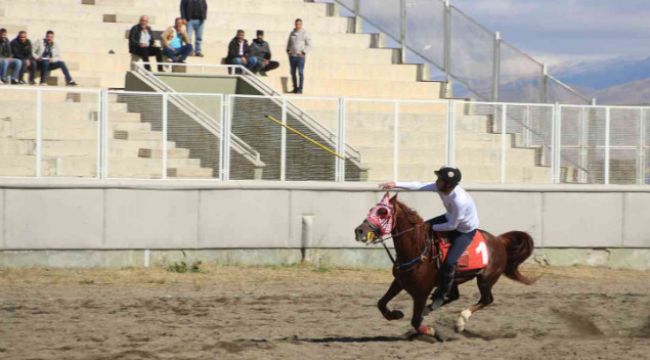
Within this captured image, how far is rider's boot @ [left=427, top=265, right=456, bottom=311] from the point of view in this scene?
Result: 48.9 feet

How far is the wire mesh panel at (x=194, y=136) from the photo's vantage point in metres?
22.0

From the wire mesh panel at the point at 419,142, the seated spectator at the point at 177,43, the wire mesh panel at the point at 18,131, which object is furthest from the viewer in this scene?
the seated spectator at the point at 177,43

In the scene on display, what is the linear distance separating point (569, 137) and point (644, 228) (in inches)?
86.3

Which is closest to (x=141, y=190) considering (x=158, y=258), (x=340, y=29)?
(x=158, y=258)

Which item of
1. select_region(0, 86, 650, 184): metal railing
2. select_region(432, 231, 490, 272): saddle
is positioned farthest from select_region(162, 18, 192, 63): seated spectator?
select_region(432, 231, 490, 272): saddle

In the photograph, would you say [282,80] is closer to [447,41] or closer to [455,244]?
[447,41]

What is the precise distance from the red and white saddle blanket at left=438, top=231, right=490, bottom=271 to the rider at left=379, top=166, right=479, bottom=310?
8 cm

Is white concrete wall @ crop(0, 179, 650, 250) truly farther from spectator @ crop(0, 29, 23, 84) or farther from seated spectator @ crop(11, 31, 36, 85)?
seated spectator @ crop(11, 31, 36, 85)

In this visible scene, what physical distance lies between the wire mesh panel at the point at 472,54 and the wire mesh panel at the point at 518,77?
0.26m

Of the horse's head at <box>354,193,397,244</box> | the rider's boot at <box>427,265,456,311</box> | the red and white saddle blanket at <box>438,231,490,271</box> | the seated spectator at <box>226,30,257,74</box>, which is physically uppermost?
the seated spectator at <box>226,30,257,74</box>

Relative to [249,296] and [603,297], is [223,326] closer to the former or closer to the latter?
[249,296]

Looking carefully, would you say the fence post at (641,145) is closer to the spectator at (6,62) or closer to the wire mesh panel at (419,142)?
the wire mesh panel at (419,142)

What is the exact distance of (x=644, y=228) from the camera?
24.7 metres

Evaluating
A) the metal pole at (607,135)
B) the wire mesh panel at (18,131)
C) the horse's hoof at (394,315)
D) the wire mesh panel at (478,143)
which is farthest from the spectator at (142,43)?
the horse's hoof at (394,315)
